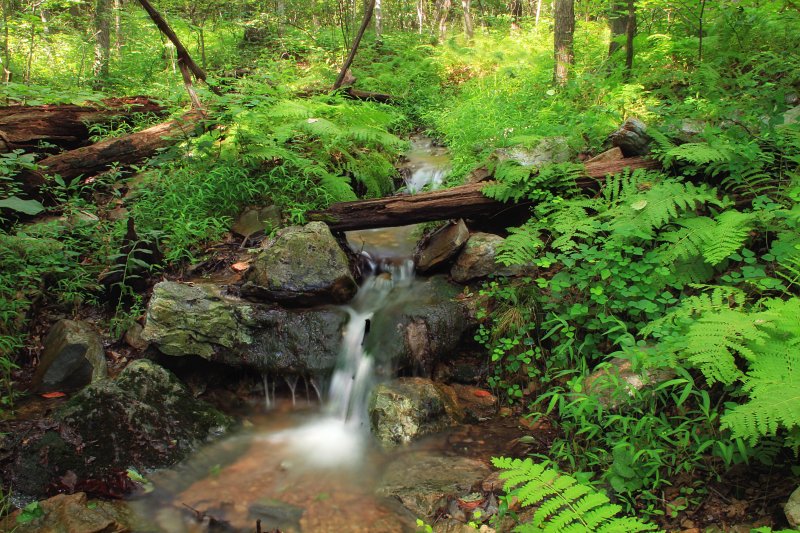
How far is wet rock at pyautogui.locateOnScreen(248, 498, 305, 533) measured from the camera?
351 centimetres

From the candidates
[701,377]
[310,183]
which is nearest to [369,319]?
[310,183]

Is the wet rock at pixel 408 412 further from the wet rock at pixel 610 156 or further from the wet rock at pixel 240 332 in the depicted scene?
the wet rock at pixel 610 156

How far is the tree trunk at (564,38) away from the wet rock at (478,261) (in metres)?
5.08

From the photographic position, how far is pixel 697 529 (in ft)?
9.01

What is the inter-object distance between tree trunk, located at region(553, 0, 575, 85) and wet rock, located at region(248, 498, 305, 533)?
8338mm

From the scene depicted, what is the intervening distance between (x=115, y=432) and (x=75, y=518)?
3.01 feet

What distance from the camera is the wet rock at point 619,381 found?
3.46 m

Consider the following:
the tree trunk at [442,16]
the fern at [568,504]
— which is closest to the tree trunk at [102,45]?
the tree trunk at [442,16]

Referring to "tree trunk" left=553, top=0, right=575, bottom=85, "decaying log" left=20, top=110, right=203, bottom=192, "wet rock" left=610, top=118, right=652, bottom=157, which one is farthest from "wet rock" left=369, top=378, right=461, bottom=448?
"tree trunk" left=553, top=0, right=575, bottom=85

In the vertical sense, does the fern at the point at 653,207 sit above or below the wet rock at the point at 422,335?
above

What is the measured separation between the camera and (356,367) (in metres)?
5.03

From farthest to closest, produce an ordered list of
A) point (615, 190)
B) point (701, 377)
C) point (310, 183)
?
1. point (310, 183)
2. point (615, 190)
3. point (701, 377)

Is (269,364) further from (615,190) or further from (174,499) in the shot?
(615,190)

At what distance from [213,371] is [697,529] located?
14.6 ft
